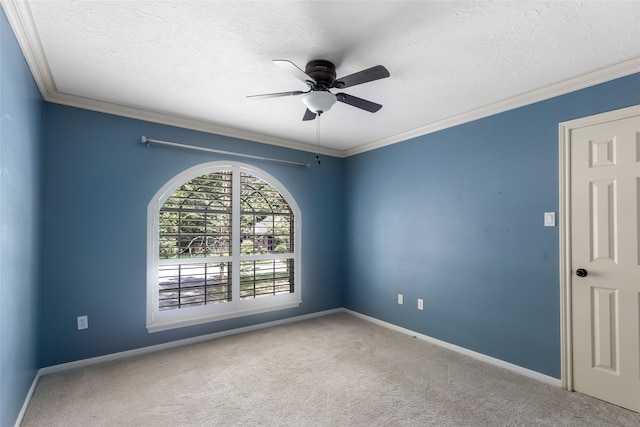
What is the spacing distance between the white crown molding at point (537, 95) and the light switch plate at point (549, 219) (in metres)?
1.00

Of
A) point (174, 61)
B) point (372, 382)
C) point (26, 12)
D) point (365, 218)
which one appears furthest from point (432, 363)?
point (26, 12)

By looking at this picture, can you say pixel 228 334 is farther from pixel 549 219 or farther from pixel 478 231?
pixel 549 219

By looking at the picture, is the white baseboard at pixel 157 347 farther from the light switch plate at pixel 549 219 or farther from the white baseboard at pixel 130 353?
the light switch plate at pixel 549 219

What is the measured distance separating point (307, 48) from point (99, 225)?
258cm

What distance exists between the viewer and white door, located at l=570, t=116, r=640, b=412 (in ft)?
7.36

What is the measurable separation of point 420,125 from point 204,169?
8.44 feet

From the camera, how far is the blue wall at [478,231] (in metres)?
2.65

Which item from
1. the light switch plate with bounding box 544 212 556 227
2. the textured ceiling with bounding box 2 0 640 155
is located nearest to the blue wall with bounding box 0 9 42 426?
the textured ceiling with bounding box 2 0 640 155

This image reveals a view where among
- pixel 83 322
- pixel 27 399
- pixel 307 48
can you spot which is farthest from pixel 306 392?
pixel 307 48

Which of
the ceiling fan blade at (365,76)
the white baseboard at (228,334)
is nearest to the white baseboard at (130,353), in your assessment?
the white baseboard at (228,334)

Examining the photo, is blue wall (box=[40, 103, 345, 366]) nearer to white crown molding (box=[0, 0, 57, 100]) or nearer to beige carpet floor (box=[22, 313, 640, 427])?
beige carpet floor (box=[22, 313, 640, 427])

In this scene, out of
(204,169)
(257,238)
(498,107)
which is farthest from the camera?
(257,238)

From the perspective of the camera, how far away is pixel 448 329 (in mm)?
3381

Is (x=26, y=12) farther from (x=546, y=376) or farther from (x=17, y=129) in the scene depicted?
(x=546, y=376)
